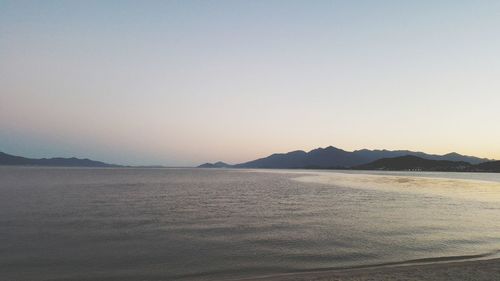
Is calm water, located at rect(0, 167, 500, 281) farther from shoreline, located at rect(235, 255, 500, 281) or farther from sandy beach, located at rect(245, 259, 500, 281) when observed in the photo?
sandy beach, located at rect(245, 259, 500, 281)

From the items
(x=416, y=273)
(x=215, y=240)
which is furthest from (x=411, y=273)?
Answer: (x=215, y=240)

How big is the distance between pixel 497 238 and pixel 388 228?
24.0ft

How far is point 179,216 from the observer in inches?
1419

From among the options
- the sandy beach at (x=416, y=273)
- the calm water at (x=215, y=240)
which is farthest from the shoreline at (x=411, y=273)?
the calm water at (x=215, y=240)

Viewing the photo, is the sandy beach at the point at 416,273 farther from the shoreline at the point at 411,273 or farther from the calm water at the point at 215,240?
the calm water at the point at 215,240

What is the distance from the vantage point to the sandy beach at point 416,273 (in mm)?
15070

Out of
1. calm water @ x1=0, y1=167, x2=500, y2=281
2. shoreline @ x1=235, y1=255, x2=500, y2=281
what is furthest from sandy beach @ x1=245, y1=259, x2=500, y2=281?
calm water @ x1=0, y1=167, x2=500, y2=281

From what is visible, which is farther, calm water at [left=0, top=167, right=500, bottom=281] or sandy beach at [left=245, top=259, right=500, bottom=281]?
calm water at [left=0, top=167, right=500, bottom=281]

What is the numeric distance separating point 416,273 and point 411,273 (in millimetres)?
203

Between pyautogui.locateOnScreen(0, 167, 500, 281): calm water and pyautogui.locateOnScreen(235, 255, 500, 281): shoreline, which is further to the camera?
pyautogui.locateOnScreen(0, 167, 500, 281): calm water

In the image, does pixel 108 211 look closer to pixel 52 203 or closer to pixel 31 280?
pixel 52 203

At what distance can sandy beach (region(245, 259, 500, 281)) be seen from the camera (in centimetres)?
1507

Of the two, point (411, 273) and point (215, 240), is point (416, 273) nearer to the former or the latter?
point (411, 273)

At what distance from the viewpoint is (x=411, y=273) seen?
627 inches
